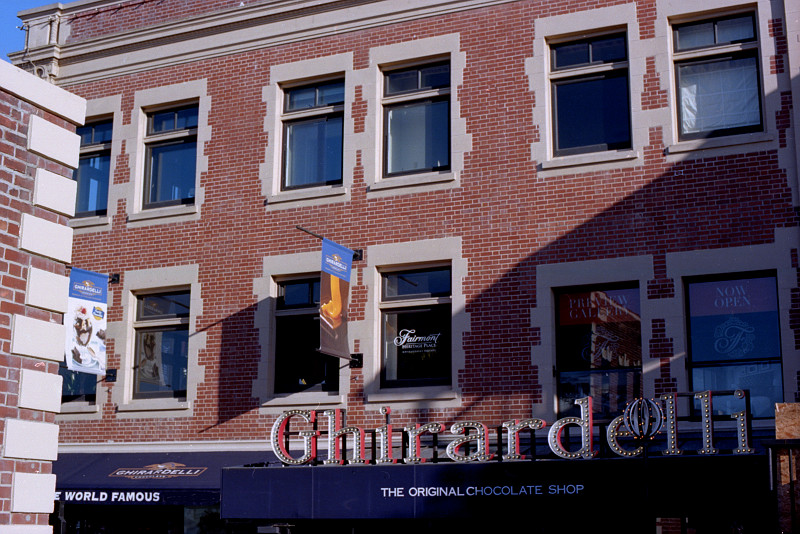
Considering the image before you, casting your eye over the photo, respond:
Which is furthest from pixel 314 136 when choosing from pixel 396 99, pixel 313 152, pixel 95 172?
pixel 95 172

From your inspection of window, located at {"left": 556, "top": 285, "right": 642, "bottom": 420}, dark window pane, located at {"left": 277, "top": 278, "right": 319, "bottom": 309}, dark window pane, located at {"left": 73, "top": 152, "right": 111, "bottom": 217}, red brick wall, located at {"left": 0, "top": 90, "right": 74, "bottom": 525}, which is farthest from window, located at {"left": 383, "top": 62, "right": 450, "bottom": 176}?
red brick wall, located at {"left": 0, "top": 90, "right": 74, "bottom": 525}

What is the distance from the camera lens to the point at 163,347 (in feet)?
56.7

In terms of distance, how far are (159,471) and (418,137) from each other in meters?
6.54

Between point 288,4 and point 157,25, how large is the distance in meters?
2.63

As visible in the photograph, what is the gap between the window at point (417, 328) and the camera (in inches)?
605

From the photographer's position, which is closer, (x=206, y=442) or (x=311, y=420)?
(x=311, y=420)

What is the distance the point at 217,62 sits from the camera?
17.9 metres

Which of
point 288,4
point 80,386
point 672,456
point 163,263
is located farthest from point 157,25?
point 672,456

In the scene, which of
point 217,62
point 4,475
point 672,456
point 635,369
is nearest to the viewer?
point 4,475

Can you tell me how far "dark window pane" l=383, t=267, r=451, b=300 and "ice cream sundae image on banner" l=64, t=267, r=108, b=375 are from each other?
478cm

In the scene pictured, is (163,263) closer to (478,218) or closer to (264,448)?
(264,448)

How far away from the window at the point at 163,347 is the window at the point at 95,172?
2402 mm

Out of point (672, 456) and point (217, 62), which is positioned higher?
point (217, 62)

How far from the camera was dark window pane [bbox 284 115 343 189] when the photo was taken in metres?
Result: 16.8
